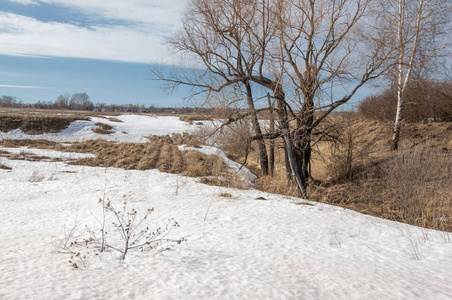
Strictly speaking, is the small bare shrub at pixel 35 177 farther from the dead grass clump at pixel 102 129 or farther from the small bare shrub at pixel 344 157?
the dead grass clump at pixel 102 129

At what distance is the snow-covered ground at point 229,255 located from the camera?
281 centimetres

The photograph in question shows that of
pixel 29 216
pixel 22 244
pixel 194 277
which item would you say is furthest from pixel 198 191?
pixel 194 277

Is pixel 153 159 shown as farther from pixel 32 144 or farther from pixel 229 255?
pixel 229 255

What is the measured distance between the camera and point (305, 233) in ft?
16.2

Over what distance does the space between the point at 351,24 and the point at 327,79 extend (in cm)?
171

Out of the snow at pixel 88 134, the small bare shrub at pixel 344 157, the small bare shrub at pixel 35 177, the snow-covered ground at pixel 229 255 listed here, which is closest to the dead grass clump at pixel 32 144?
the snow at pixel 88 134

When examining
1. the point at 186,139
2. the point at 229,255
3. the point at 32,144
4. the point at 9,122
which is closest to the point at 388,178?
the point at 229,255

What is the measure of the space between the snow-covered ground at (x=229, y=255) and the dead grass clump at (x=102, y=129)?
43.7 feet

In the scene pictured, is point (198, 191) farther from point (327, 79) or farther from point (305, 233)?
point (327, 79)

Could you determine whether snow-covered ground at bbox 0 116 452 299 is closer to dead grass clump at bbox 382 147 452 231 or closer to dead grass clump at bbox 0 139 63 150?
dead grass clump at bbox 382 147 452 231

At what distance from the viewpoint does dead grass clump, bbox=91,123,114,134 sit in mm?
20562

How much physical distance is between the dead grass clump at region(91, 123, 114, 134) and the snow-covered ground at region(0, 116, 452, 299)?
13332 mm

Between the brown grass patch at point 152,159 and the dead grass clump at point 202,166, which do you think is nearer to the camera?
the dead grass clump at point 202,166

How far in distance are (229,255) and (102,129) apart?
19.1m
